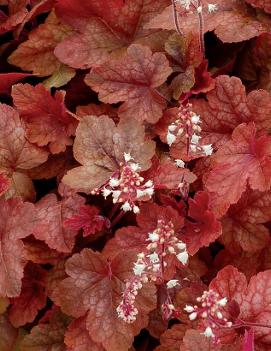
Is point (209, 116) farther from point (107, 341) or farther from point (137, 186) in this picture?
point (107, 341)

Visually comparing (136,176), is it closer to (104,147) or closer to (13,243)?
(104,147)

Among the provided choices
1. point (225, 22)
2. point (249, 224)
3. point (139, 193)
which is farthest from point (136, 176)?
point (225, 22)

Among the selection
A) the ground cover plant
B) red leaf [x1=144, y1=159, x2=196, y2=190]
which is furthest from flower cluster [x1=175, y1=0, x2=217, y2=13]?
red leaf [x1=144, y1=159, x2=196, y2=190]

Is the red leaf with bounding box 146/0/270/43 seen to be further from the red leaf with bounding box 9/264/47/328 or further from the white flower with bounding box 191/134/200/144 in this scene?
the red leaf with bounding box 9/264/47/328

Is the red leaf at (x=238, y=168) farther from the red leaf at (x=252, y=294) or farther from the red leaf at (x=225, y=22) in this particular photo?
the red leaf at (x=225, y=22)

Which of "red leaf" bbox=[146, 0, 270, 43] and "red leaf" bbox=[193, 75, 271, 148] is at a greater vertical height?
"red leaf" bbox=[146, 0, 270, 43]

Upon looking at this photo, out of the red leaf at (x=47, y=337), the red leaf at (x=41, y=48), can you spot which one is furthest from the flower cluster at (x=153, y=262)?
the red leaf at (x=41, y=48)

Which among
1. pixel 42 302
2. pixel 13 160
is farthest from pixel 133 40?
pixel 42 302
